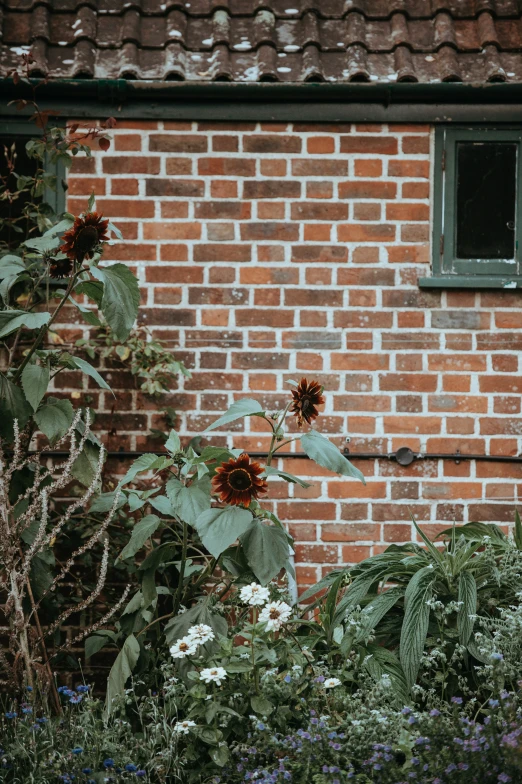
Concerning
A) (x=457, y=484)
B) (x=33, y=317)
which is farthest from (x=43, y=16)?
(x=457, y=484)

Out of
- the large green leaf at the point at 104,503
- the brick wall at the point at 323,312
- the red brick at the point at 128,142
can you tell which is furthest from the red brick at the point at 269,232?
the large green leaf at the point at 104,503

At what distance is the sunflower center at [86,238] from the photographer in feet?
8.97

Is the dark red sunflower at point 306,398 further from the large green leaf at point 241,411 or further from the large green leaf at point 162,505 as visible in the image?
the large green leaf at point 162,505

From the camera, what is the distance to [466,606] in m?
2.85

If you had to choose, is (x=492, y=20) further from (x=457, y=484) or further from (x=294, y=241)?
(x=457, y=484)

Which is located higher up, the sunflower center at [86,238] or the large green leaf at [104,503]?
the sunflower center at [86,238]

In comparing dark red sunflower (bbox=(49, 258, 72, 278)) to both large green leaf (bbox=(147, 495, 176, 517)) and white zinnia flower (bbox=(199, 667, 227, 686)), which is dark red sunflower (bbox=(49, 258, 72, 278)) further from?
white zinnia flower (bbox=(199, 667, 227, 686))

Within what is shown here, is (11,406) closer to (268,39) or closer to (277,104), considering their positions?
(277,104)

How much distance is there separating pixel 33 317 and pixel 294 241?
1420 mm

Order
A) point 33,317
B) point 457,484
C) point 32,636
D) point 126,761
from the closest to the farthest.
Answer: point 126,761 < point 33,317 < point 32,636 < point 457,484

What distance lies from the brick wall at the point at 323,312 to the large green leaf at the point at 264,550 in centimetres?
105

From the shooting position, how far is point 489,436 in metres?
3.70

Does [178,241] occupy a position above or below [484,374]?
above

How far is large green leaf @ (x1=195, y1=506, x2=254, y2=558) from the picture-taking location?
2458mm
